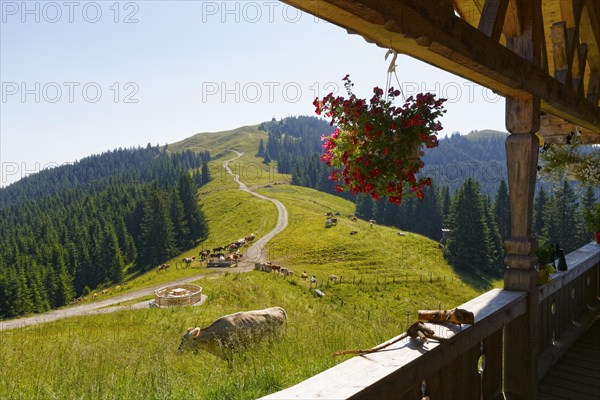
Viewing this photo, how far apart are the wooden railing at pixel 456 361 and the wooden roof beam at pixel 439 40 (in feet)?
6.05

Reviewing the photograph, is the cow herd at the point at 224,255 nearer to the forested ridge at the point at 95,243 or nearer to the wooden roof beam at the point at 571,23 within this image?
the forested ridge at the point at 95,243

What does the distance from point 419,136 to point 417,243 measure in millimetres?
59481

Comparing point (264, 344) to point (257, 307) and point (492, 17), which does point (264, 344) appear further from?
point (257, 307)

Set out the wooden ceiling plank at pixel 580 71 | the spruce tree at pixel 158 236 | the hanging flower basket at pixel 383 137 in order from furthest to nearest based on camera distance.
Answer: the spruce tree at pixel 158 236, the wooden ceiling plank at pixel 580 71, the hanging flower basket at pixel 383 137

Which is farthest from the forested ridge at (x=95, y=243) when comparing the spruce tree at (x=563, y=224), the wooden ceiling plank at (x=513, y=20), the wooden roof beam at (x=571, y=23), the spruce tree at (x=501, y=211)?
the wooden ceiling plank at (x=513, y=20)

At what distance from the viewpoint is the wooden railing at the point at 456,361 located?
84.7 inches

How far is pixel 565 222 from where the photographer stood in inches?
2547

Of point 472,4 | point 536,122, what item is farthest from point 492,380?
point 472,4

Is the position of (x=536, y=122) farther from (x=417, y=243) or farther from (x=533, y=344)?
(x=417, y=243)

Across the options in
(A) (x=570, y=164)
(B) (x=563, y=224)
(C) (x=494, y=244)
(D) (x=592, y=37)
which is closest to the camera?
(D) (x=592, y=37)

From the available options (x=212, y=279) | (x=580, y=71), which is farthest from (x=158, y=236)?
(x=580, y=71)

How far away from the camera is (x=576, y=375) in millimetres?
5367

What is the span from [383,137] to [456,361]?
5.54 ft

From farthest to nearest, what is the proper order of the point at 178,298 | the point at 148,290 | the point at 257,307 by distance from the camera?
the point at 148,290
the point at 257,307
the point at 178,298
